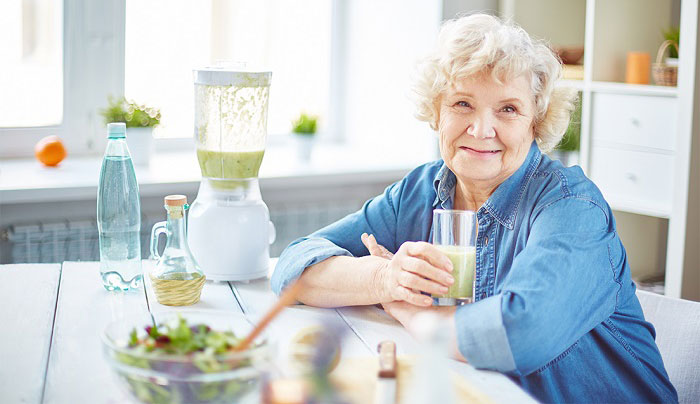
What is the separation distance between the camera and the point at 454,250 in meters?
1.35

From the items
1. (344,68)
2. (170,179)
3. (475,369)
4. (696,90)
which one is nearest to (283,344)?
(475,369)

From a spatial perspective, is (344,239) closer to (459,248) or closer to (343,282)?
(343,282)

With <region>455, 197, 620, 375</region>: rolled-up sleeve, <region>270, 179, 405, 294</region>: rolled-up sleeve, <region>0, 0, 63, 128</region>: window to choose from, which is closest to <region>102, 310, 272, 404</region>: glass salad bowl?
<region>455, 197, 620, 375</region>: rolled-up sleeve

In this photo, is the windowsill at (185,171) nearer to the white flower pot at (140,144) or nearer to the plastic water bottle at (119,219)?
the white flower pot at (140,144)

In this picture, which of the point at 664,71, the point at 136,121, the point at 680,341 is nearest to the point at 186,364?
the point at 680,341

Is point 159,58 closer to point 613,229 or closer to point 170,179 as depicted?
point 170,179

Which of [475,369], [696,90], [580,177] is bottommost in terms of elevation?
[475,369]

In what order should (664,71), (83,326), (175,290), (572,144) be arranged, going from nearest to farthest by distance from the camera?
(83,326) → (175,290) → (664,71) → (572,144)

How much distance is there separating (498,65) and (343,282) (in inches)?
17.9

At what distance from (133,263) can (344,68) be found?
2057mm

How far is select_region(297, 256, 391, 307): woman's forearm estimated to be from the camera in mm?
1453

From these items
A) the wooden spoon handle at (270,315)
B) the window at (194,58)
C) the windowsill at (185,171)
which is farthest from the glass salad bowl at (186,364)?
the window at (194,58)

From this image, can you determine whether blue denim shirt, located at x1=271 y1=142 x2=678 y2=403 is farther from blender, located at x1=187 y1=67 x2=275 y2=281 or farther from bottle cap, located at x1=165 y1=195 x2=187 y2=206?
bottle cap, located at x1=165 y1=195 x2=187 y2=206

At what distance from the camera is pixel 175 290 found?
4.90ft
